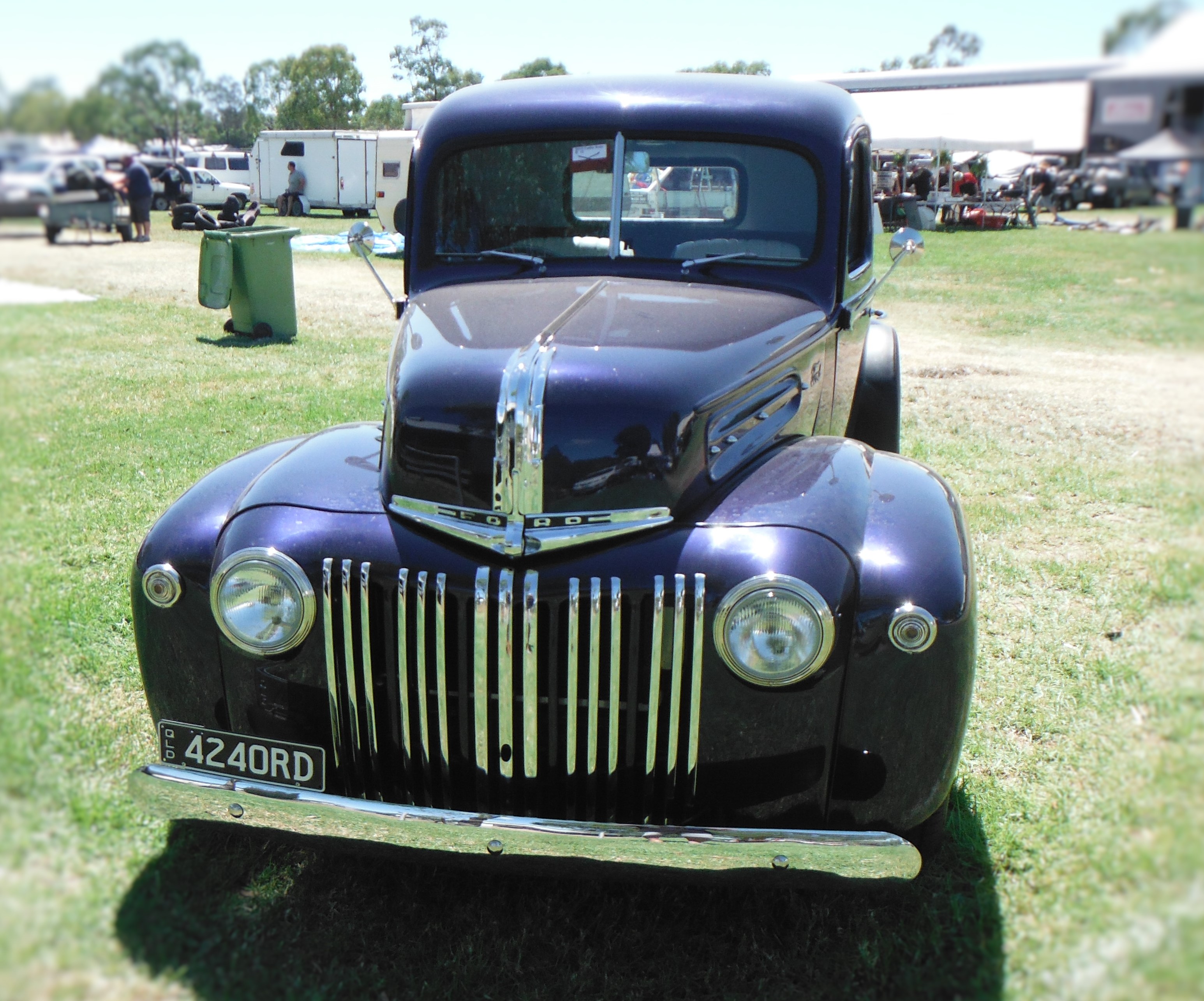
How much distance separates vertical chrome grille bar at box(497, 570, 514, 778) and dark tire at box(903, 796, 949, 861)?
97 cm

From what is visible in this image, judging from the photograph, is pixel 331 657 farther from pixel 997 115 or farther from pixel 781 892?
pixel 997 115

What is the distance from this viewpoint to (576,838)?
7.04 feet

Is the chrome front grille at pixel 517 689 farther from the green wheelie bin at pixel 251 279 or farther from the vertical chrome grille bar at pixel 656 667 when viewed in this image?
the green wheelie bin at pixel 251 279

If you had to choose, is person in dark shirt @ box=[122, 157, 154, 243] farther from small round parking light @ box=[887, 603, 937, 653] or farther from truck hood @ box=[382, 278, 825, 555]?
small round parking light @ box=[887, 603, 937, 653]

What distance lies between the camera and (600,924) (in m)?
2.60

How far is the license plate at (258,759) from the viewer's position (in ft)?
7.79

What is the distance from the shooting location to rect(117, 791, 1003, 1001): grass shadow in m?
2.29

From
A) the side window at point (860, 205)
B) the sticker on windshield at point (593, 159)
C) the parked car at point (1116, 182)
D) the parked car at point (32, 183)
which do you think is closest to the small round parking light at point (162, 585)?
the parked car at point (32, 183)

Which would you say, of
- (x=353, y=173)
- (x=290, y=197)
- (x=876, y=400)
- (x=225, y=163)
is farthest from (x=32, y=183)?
(x=290, y=197)

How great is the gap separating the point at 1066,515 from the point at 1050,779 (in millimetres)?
2681

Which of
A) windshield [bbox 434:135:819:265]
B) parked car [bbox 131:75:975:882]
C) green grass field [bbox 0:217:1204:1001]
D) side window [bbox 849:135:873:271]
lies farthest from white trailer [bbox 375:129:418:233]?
side window [bbox 849:135:873:271]

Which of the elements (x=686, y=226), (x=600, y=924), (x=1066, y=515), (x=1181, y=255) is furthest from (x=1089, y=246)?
(x=1066, y=515)

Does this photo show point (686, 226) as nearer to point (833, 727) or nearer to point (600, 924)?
point (833, 727)

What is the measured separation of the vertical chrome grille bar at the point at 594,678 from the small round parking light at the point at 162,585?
99 centimetres
